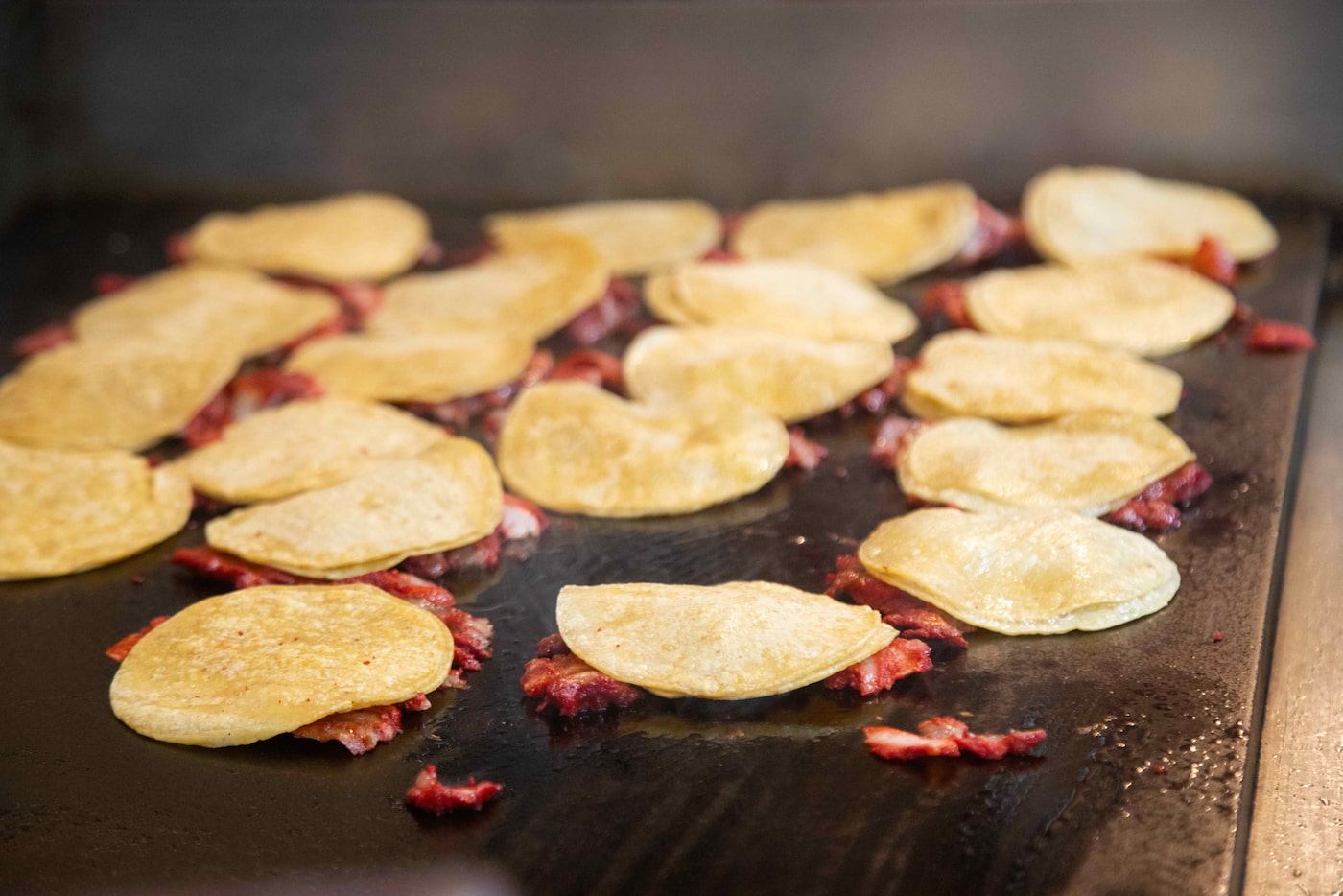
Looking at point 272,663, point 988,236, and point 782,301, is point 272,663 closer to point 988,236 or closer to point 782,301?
point 782,301

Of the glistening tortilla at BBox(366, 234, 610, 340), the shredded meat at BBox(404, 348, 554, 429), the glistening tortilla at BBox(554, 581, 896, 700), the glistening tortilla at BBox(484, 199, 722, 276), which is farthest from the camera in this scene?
the glistening tortilla at BBox(484, 199, 722, 276)

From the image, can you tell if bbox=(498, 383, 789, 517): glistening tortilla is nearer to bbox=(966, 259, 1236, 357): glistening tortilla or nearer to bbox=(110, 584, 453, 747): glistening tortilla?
bbox=(110, 584, 453, 747): glistening tortilla

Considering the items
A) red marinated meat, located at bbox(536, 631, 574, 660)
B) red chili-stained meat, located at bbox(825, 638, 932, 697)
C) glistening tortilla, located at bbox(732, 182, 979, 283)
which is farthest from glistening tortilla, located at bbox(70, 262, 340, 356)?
red chili-stained meat, located at bbox(825, 638, 932, 697)

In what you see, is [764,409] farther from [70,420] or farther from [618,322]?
[70,420]

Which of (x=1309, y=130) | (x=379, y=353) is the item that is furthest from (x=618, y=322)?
(x=1309, y=130)

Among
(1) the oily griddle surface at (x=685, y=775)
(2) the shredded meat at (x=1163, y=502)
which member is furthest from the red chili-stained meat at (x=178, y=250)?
(2) the shredded meat at (x=1163, y=502)

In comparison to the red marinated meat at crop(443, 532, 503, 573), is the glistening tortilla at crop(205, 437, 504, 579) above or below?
above
